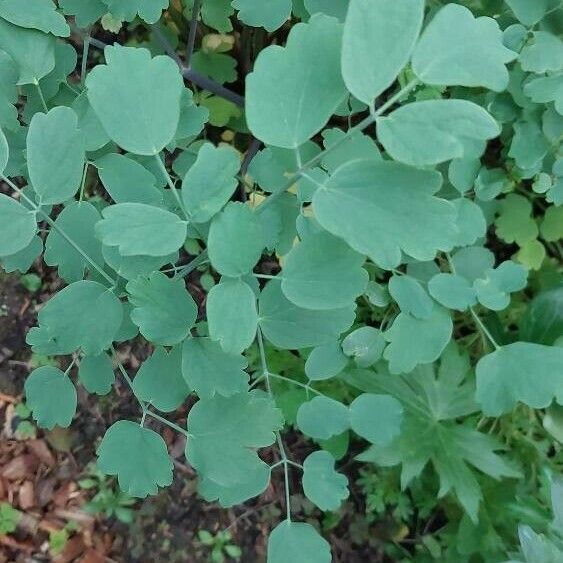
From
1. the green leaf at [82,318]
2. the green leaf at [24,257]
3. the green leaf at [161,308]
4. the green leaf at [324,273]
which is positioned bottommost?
the green leaf at [24,257]

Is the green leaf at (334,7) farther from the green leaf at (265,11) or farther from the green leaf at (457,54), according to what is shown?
the green leaf at (457,54)

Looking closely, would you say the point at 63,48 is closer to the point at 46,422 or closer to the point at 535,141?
the point at 46,422

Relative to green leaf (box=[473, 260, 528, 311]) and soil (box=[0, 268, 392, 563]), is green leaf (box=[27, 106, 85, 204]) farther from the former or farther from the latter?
soil (box=[0, 268, 392, 563])

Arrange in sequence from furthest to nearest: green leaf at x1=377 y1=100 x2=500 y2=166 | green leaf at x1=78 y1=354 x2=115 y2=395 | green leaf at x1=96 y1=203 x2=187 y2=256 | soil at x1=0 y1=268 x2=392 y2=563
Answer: soil at x1=0 y1=268 x2=392 y2=563, green leaf at x1=78 y1=354 x2=115 y2=395, green leaf at x1=96 y1=203 x2=187 y2=256, green leaf at x1=377 y1=100 x2=500 y2=166

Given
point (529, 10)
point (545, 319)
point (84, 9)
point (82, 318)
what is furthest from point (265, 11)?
point (545, 319)

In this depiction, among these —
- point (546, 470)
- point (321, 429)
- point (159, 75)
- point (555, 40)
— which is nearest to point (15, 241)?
point (159, 75)

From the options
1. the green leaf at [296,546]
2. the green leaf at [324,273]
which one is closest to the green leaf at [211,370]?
the green leaf at [324,273]

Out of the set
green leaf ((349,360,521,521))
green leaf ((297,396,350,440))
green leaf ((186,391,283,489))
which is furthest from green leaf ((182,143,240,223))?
green leaf ((349,360,521,521))
